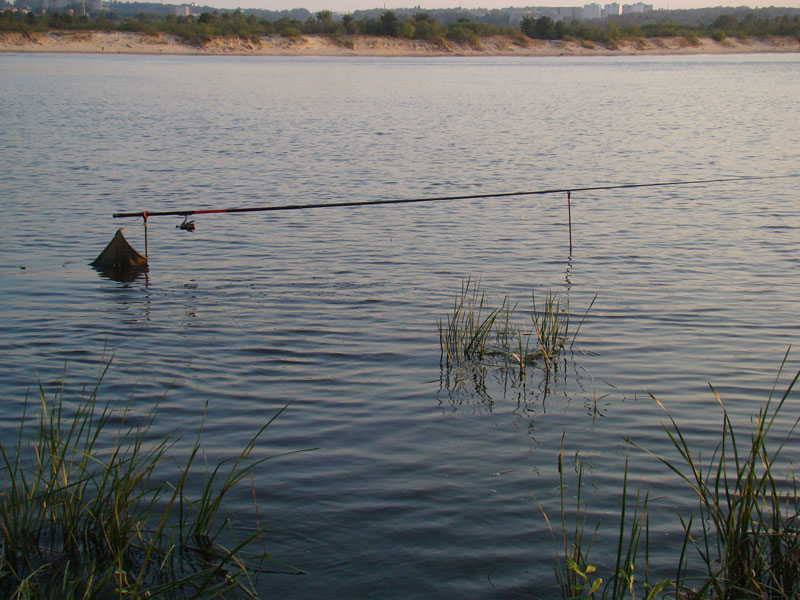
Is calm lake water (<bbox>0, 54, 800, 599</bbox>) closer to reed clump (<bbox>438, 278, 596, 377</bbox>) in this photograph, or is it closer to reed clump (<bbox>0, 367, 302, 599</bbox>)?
reed clump (<bbox>438, 278, 596, 377</bbox>)

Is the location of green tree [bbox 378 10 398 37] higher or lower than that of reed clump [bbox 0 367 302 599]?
higher

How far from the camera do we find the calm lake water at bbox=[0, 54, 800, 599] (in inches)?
184

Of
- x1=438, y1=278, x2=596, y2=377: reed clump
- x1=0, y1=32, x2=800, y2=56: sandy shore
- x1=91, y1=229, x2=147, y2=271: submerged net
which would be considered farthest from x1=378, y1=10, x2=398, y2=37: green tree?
x1=438, y1=278, x2=596, y2=377: reed clump

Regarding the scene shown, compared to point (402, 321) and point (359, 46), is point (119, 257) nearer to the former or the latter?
point (402, 321)

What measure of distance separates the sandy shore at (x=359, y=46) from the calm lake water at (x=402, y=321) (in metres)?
82.5

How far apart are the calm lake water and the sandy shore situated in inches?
3247

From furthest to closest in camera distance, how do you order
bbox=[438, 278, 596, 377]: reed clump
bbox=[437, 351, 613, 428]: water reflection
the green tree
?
the green tree, bbox=[438, 278, 596, 377]: reed clump, bbox=[437, 351, 613, 428]: water reflection

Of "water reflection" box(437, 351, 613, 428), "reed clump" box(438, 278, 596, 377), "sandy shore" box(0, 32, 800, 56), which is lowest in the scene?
"water reflection" box(437, 351, 613, 428)

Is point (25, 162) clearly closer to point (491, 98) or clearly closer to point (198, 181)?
point (198, 181)

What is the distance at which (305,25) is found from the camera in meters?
121

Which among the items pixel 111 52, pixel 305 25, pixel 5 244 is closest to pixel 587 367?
pixel 5 244

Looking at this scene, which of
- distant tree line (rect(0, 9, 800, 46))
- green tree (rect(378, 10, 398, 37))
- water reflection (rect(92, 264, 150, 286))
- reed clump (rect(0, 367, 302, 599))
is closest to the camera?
reed clump (rect(0, 367, 302, 599))

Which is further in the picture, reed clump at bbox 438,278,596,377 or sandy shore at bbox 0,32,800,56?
sandy shore at bbox 0,32,800,56

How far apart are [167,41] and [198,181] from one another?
3664 inches
